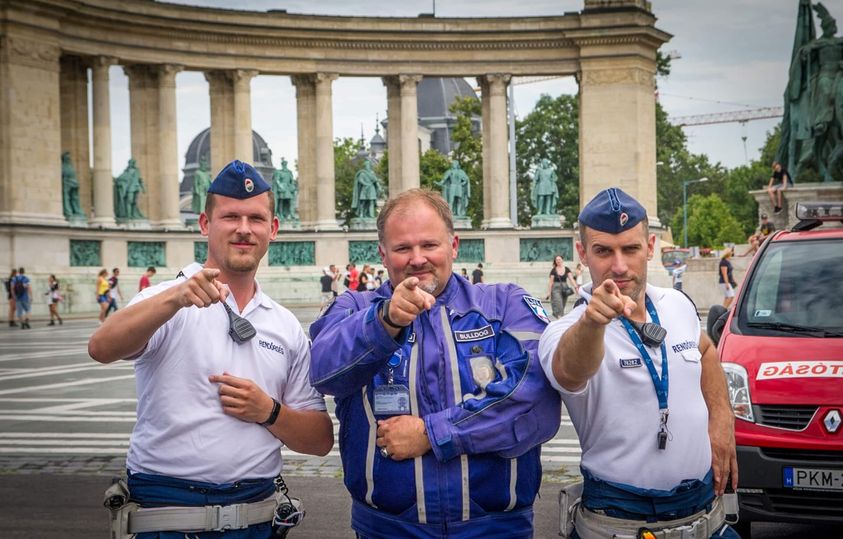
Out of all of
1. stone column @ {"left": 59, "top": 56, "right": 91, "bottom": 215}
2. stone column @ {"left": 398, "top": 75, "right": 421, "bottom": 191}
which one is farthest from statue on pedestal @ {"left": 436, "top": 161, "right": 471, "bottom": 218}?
stone column @ {"left": 59, "top": 56, "right": 91, "bottom": 215}

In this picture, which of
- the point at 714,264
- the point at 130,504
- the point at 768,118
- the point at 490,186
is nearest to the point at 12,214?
the point at 490,186

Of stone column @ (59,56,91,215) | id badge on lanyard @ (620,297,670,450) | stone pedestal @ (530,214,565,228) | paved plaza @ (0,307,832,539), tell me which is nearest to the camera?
id badge on lanyard @ (620,297,670,450)

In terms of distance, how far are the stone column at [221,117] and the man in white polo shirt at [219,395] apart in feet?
149

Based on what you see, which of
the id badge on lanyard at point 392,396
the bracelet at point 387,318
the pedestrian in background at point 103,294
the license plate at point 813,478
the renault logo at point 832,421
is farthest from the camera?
the pedestrian in background at point 103,294

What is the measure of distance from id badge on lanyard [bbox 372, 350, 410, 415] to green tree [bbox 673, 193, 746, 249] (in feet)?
384

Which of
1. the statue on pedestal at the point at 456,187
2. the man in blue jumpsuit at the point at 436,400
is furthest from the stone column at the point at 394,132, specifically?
the man in blue jumpsuit at the point at 436,400

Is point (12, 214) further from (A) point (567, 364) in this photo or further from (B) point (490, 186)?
(A) point (567, 364)

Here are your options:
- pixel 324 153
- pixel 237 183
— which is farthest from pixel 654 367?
pixel 324 153

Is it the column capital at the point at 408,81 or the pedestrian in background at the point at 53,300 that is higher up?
the column capital at the point at 408,81

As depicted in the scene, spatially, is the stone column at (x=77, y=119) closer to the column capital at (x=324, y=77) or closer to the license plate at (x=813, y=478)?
the column capital at (x=324, y=77)

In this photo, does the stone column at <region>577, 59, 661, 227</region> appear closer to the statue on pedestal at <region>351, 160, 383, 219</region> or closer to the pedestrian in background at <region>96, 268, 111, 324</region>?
the statue on pedestal at <region>351, 160, 383, 219</region>

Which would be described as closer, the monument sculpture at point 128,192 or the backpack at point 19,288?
the backpack at point 19,288

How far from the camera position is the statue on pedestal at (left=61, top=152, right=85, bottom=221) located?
42312mm

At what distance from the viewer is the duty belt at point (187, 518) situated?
156 inches
